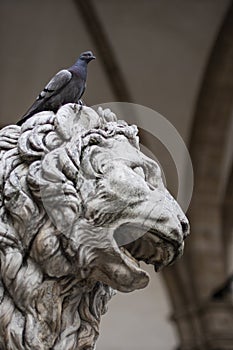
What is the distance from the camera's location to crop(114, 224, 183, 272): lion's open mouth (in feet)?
4.71

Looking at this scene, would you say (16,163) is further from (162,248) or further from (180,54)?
(180,54)

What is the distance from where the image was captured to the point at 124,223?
1.43 meters

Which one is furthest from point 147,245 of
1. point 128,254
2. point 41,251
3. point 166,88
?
point 166,88

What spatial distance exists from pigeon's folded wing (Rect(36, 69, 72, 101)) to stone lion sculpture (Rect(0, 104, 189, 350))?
0.73 ft

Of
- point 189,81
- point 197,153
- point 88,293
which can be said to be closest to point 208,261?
point 197,153

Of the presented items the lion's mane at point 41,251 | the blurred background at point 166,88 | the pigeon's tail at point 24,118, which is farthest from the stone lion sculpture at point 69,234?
the blurred background at point 166,88

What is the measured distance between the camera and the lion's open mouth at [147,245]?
1437mm

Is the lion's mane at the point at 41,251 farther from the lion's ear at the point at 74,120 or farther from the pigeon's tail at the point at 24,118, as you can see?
the pigeon's tail at the point at 24,118

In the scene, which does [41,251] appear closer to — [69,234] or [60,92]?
[69,234]

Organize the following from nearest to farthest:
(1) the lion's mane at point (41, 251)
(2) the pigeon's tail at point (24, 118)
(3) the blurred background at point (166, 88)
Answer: (1) the lion's mane at point (41, 251) < (2) the pigeon's tail at point (24, 118) < (3) the blurred background at point (166, 88)

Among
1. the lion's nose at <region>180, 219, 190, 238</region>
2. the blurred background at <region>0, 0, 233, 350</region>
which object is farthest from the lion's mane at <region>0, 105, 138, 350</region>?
the blurred background at <region>0, 0, 233, 350</region>

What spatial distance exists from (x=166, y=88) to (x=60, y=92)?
793cm

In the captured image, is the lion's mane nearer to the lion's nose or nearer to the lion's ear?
the lion's ear

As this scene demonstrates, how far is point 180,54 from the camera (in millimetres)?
9406
